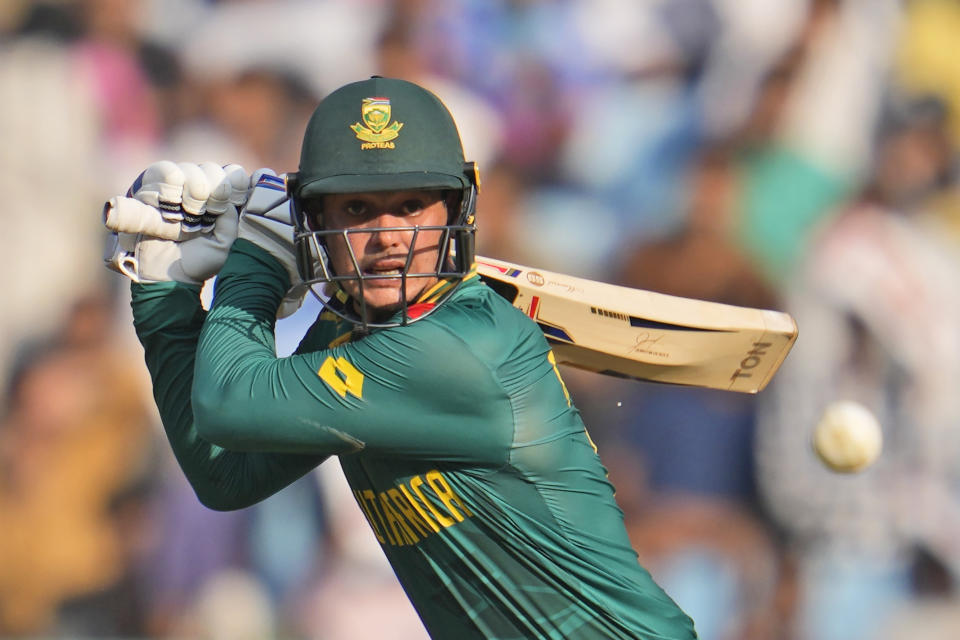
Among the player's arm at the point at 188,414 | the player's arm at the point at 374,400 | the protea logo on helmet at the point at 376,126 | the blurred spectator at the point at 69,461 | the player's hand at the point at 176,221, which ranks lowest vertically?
the blurred spectator at the point at 69,461

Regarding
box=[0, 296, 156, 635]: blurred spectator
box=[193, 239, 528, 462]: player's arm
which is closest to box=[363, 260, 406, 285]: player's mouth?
box=[193, 239, 528, 462]: player's arm

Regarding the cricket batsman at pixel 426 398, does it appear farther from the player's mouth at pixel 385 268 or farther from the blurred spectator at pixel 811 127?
the blurred spectator at pixel 811 127

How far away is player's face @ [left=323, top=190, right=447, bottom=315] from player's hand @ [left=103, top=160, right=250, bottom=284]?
0.32 m

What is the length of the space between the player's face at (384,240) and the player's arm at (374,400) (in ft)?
0.36

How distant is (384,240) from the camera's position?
207 cm

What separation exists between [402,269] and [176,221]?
534 mm

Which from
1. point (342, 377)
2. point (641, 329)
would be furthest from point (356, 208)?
point (641, 329)

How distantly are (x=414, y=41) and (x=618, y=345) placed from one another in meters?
3.12

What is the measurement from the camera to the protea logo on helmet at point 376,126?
81.4 inches

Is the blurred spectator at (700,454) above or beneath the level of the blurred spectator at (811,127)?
beneath

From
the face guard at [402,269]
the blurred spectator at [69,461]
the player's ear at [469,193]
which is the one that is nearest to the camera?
the face guard at [402,269]

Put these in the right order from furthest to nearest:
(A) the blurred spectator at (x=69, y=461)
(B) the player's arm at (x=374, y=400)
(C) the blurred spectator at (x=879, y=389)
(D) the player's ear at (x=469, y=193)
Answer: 1. (A) the blurred spectator at (x=69, y=461)
2. (C) the blurred spectator at (x=879, y=389)
3. (D) the player's ear at (x=469, y=193)
4. (B) the player's arm at (x=374, y=400)
